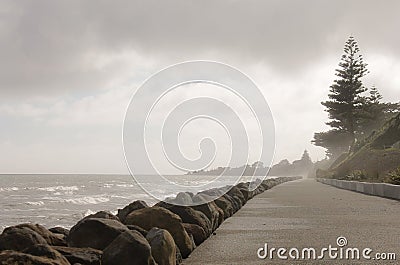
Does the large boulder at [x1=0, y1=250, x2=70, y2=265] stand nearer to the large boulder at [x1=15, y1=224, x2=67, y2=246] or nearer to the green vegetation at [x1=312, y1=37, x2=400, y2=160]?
the large boulder at [x1=15, y1=224, x2=67, y2=246]

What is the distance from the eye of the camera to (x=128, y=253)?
4.67 metres

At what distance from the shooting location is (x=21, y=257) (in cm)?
377

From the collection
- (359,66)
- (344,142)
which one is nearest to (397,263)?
(359,66)

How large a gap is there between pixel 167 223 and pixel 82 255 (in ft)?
6.62

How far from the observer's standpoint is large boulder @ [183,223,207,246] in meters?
7.39

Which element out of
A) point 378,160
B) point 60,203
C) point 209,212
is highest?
point 378,160

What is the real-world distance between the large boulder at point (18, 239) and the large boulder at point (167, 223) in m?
1.90

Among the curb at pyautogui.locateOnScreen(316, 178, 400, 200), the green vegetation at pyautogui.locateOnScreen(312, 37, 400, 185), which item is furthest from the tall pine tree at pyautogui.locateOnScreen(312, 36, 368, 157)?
the curb at pyautogui.locateOnScreen(316, 178, 400, 200)

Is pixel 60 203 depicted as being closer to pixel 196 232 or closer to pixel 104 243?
pixel 196 232

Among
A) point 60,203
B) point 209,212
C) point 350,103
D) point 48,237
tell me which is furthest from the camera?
point 350,103

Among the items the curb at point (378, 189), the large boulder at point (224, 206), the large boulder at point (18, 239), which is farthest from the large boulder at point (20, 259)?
the curb at point (378, 189)

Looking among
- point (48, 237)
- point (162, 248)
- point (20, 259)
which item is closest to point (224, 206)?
point (48, 237)

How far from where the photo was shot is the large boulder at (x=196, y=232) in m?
7.39

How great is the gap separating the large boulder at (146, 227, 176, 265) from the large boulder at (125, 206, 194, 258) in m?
0.90
